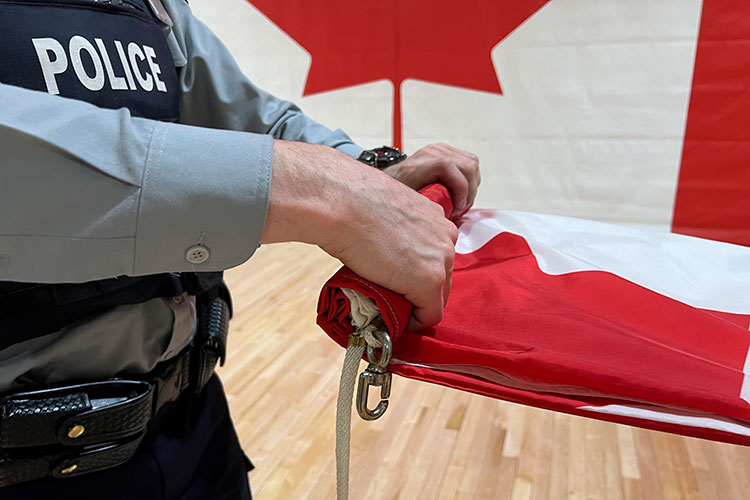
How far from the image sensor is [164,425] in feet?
2.57

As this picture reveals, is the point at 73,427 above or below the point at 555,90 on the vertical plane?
above

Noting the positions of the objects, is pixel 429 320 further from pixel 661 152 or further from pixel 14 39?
pixel 661 152

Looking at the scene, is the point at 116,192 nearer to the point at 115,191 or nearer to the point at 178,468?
the point at 115,191

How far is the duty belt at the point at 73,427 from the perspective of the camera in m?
0.60

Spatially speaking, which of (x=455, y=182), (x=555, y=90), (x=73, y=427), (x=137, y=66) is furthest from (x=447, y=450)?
(x=555, y=90)

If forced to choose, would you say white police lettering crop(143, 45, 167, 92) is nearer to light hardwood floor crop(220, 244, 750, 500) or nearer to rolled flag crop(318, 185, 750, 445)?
rolled flag crop(318, 185, 750, 445)

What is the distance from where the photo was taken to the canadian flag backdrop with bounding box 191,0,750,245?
2318 millimetres

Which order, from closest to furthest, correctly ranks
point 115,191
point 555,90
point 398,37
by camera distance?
point 115,191 → point 555,90 → point 398,37

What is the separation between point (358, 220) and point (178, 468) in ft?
1.56

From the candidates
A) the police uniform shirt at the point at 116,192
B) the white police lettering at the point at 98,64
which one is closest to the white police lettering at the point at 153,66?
the white police lettering at the point at 98,64

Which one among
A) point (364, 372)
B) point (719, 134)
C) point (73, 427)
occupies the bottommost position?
point (719, 134)

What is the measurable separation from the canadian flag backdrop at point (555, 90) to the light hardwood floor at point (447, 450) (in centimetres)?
120

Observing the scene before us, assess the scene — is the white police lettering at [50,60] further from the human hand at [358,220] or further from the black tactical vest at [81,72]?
the human hand at [358,220]

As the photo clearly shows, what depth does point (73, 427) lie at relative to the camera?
620 millimetres
